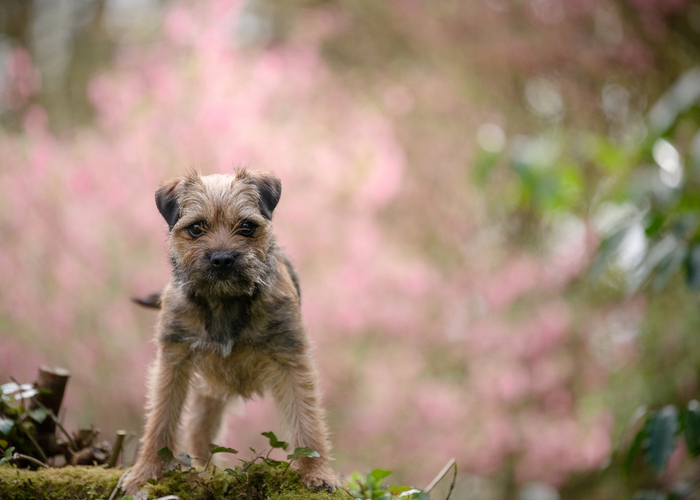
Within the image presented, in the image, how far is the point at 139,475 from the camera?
7.93 feet

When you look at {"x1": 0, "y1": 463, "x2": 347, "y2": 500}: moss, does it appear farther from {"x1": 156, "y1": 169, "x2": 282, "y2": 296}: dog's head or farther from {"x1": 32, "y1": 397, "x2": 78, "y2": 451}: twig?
{"x1": 156, "y1": 169, "x2": 282, "y2": 296}: dog's head

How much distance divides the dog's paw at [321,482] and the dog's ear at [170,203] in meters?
1.20

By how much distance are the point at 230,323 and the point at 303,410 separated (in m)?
0.49

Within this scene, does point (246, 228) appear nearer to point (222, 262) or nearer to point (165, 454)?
point (222, 262)

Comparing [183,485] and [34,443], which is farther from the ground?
[34,443]

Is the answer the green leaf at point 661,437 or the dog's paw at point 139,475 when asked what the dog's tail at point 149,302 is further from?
the green leaf at point 661,437

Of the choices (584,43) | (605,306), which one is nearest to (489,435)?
(605,306)

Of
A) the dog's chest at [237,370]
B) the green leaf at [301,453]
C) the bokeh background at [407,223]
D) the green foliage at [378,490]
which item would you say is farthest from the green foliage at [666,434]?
the bokeh background at [407,223]

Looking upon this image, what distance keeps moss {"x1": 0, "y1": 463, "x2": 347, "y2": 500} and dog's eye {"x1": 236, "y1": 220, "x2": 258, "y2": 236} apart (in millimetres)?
945

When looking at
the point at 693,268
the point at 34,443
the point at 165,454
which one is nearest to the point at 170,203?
the point at 165,454

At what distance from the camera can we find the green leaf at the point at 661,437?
2924 millimetres

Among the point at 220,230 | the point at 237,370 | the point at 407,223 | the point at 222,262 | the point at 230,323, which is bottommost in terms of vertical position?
the point at 237,370

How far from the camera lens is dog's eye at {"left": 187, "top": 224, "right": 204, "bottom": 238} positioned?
7.86 feet

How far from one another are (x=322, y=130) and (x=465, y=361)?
11.7 ft
